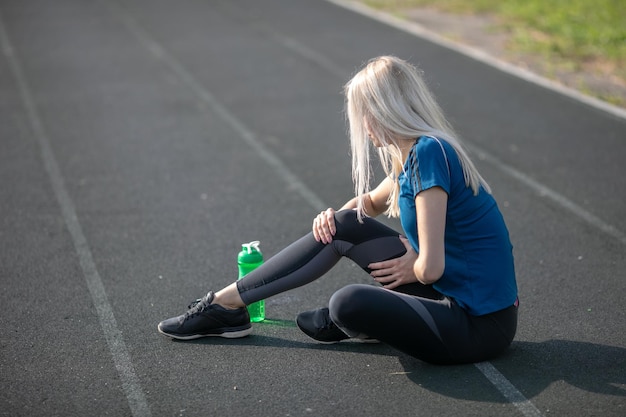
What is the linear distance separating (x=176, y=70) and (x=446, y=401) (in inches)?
368

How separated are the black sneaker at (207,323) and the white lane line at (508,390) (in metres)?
1.29

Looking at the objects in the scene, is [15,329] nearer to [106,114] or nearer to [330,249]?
[330,249]

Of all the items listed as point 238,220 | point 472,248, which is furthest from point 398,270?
point 238,220

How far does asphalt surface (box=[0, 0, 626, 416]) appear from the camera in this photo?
4.23m

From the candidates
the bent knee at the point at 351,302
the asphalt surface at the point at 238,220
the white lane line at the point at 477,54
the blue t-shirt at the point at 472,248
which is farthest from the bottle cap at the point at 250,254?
the white lane line at the point at 477,54

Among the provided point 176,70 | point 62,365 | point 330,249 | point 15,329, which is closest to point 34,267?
point 15,329

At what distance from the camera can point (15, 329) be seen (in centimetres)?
496

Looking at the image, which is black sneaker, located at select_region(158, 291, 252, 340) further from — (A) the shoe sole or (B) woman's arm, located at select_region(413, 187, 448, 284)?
(B) woman's arm, located at select_region(413, 187, 448, 284)

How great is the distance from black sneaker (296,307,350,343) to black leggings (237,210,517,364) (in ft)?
0.93

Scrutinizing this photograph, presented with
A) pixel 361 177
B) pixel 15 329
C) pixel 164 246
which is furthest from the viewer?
pixel 164 246

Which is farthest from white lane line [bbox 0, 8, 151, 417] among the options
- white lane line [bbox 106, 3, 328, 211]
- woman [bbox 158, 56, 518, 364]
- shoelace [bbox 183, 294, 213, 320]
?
white lane line [bbox 106, 3, 328, 211]

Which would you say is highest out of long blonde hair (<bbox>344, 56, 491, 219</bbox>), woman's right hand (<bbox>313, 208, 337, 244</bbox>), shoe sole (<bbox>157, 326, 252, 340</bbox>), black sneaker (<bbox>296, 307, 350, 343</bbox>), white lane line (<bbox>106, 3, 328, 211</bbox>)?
long blonde hair (<bbox>344, 56, 491, 219</bbox>)

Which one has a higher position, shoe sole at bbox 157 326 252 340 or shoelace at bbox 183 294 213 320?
shoelace at bbox 183 294 213 320

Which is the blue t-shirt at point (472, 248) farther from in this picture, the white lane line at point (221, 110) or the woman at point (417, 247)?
the white lane line at point (221, 110)
